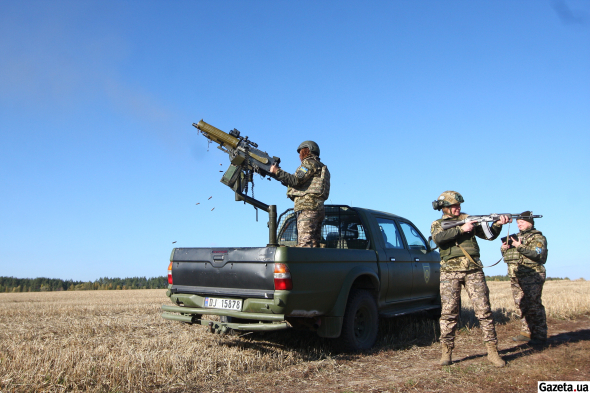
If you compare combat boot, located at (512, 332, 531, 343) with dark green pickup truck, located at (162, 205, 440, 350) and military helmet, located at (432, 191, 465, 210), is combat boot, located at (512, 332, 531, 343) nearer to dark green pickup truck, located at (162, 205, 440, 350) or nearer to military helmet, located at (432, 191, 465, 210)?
dark green pickup truck, located at (162, 205, 440, 350)

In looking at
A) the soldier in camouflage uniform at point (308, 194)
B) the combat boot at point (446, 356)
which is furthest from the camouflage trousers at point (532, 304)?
the soldier in camouflage uniform at point (308, 194)

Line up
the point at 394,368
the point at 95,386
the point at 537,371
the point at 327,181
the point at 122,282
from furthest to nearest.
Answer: the point at 122,282, the point at 327,181, the point at 394,368, the point at 537,371, the point at 95,386

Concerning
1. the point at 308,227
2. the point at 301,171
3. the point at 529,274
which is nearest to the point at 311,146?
the point at 301,171

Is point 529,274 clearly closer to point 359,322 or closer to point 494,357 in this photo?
point 494,357

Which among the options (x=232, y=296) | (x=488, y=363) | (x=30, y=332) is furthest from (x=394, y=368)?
(x=30, y=332)

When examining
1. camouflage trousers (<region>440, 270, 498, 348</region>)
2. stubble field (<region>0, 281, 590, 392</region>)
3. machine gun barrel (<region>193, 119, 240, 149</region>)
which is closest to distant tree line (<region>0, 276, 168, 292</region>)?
machine gun barrel (<region>193, 119, 240, 149</region>)

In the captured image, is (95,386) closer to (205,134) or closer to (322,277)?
(322,277)

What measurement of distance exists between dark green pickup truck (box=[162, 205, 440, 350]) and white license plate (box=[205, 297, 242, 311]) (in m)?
0.01

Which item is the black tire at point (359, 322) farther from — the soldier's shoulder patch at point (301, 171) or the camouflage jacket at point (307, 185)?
the soldier's shoulder patch at point (301, 171)

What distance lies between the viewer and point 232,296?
15.6 feet

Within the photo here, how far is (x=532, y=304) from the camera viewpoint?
6219 mm

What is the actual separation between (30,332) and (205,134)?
485 cm

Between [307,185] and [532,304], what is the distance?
371 centimetres

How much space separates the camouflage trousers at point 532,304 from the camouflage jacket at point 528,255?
0.30 ft
